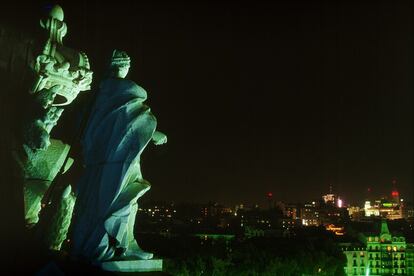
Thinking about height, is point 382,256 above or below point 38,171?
below

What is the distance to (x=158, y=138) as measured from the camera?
30.8ft

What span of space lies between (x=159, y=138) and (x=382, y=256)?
83.2 meters

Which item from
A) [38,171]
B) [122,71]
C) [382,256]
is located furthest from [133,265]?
[382,256]

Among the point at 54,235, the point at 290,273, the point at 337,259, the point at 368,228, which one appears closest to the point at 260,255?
the point at 290,273

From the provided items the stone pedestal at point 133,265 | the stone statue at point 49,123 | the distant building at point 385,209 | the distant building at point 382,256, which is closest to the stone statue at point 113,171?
the stone pedestal at point 133,265

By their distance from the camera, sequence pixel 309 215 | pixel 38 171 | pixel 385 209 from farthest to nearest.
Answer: pixel 385 209 < pixel 309 215 < pixel 38 171

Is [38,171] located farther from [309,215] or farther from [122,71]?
[309,215]

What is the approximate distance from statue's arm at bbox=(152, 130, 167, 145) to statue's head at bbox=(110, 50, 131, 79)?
1108 millimetres

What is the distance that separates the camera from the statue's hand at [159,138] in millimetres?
9330

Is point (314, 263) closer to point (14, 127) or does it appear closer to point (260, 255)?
point (260, 255)

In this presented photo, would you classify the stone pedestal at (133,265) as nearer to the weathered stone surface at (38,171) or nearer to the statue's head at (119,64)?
the weathered stone surface at (38,171)

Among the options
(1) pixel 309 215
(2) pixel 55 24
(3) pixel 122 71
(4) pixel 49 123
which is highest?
(2) pixel 55 24

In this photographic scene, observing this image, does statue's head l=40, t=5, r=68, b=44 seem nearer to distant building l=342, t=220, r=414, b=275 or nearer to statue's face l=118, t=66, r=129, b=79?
statue's face l=118, t=66, r=129, b=79

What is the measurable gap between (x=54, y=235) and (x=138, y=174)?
1.84 meters
